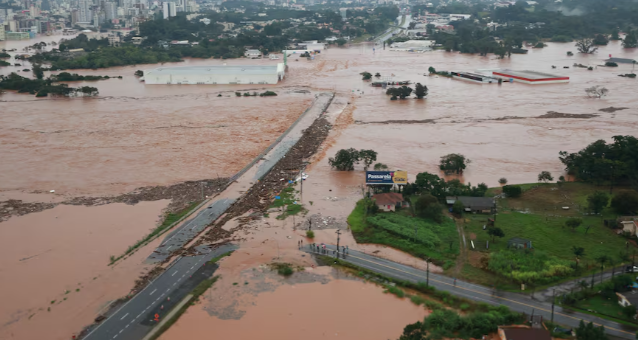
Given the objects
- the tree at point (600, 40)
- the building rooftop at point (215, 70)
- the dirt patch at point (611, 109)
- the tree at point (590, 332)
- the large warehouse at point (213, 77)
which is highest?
the tree at point (600, 40)

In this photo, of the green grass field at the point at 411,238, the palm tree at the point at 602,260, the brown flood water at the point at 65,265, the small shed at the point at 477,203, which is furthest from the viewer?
the small shed at the point at 477,203

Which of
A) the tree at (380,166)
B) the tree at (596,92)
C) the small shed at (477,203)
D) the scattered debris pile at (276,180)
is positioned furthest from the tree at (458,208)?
the tree at (596,92)

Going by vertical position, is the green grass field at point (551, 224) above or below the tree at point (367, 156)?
below

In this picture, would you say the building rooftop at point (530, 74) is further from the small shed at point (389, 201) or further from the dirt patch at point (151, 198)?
the dirt patch at point (151, 198)

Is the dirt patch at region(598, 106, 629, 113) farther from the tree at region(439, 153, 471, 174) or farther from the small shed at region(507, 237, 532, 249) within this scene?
the small shed at region(507, 237, 532, 249)

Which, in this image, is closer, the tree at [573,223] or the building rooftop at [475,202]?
the tree at [573,223]

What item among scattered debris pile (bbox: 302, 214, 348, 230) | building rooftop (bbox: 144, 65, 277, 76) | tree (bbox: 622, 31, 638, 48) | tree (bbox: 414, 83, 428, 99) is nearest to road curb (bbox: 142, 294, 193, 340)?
scattered debris pile (bbox: 302, 214, 348, 230)

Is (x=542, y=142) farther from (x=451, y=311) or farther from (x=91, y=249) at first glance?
(x=91, y=249)

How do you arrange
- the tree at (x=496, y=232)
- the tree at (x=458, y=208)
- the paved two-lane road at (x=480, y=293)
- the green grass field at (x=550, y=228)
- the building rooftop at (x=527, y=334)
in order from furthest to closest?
the tree at (x=458, y=208) → the tree at (x=496, y=232) → the green grass field at (x=550, y=228) → the paved two-lane road at (x=480, y=293) → the building rooftop at (x=527, y=334)
